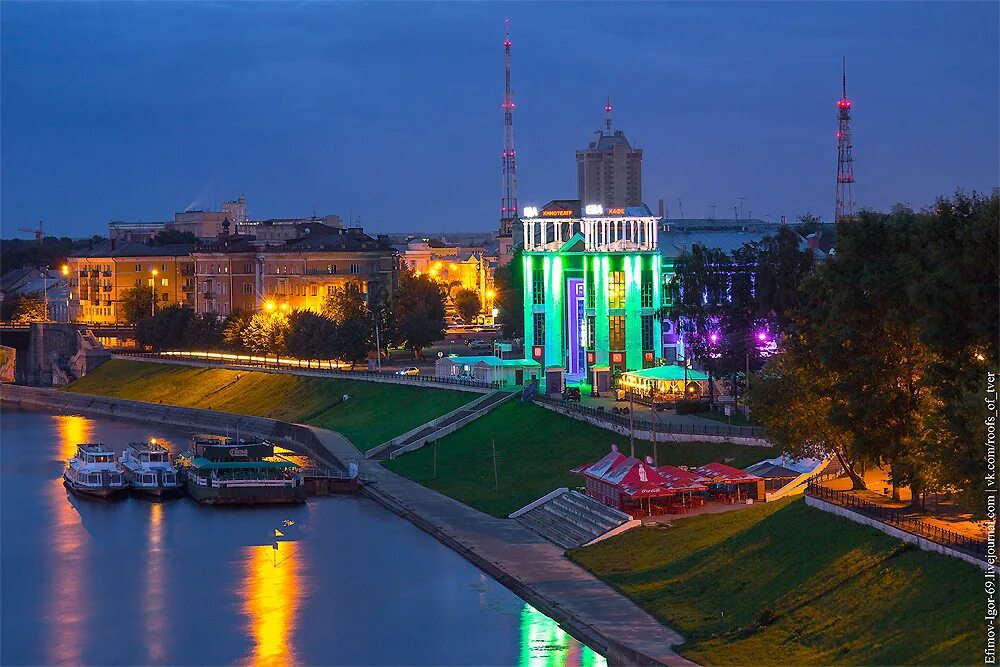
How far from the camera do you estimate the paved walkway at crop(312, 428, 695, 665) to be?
41931 mm

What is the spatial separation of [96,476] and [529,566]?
102 ft

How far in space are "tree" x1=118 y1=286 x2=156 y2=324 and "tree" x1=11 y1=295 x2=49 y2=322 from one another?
955cm

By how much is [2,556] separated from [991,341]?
37369mm

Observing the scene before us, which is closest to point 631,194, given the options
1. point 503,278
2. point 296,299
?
point 503,278

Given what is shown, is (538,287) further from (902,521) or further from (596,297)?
(902,521)

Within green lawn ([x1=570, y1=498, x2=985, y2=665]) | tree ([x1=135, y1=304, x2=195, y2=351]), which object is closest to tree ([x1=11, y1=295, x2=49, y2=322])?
tree ([x1=135, y1=304, x2=195, y2=351])

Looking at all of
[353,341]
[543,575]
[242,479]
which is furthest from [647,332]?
[543,575]

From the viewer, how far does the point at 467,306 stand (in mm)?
167125

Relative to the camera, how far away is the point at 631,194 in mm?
184750

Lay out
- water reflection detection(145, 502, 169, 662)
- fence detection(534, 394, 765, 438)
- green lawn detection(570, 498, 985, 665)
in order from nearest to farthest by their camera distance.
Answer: green lawn detection(570, 498, 985, 665) < water reflection detection(145, 502, 169, 662) < fence detection(534, 394, 765, 438)

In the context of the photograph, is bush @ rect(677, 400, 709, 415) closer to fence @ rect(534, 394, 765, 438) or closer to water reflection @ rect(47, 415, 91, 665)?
fence @ rect(534, 394, 765, 438)

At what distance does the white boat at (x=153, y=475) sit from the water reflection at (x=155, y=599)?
8026mm

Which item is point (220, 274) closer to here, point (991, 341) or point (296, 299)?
point (296, 299)

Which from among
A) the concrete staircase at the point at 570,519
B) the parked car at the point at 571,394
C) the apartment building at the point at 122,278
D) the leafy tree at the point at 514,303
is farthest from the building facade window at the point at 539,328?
the apartment building at the point at 122,278
